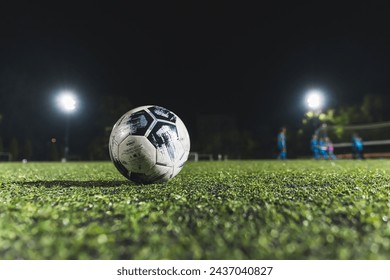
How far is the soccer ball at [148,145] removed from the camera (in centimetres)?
389

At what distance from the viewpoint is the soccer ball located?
3893mm

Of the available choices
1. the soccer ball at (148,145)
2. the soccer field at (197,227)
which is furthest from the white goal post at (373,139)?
the soccer field at (197,227)

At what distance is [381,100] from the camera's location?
40969mm

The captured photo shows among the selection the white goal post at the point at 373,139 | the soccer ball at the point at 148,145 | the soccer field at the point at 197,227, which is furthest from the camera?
the white goal post at the point at 373,139

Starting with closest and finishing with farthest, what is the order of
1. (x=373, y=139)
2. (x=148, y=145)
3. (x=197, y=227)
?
(x=197, y=227) → (x=148, y=145) → (x=373, y=139)

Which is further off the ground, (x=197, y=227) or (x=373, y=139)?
(x=373, y=139)

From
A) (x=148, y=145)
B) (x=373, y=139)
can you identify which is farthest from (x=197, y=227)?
(x=373, y=139)

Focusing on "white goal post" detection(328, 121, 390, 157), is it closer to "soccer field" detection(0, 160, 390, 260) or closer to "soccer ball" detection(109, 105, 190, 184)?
"soccer ball" detection(109, 105, 190, 184)

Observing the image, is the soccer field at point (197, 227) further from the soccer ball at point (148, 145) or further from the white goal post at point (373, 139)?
the white goal post at point (373, 139)

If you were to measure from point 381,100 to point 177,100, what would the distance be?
2846 cm

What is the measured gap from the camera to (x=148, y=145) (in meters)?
3.87

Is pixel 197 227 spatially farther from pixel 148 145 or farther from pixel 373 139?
pixel 373 139

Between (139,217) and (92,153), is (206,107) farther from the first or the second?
(139,217)

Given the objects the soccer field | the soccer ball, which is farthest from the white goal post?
the soccer field
